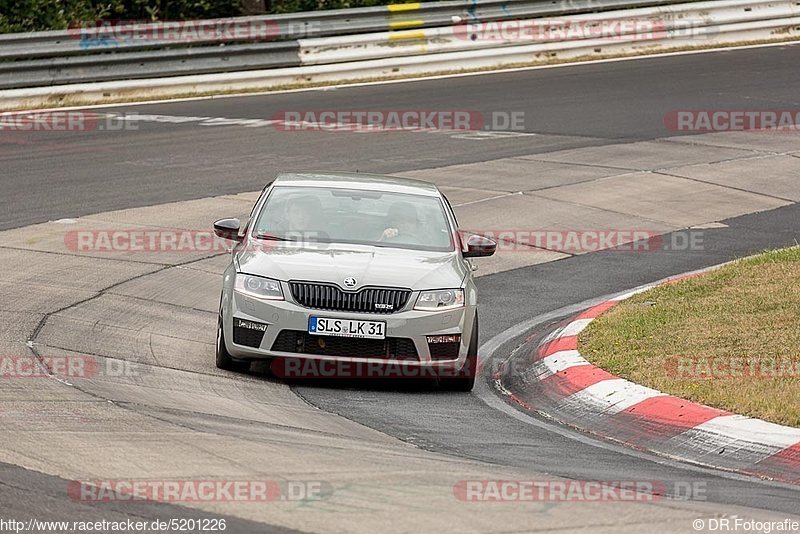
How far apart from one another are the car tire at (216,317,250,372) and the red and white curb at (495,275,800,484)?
6.19 ft

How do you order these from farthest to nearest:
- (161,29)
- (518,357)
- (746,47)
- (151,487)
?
(746,47), (161,29), (518,357), (151,487)

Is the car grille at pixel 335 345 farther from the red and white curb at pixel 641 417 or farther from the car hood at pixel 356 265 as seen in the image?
the red and white curb at pixel 641 417

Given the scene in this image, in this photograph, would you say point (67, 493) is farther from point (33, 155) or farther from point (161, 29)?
point (161, 29)

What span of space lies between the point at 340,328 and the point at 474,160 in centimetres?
1015

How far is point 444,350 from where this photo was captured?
30.9 ft

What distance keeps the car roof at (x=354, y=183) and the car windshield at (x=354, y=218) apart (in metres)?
0.08

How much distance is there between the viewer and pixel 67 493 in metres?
5.83

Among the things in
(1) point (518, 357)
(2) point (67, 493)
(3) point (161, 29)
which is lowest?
(1) point (518, 357)

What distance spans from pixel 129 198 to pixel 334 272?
284 inches

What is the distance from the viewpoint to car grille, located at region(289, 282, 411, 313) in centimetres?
924

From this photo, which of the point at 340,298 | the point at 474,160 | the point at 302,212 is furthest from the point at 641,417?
the point at 474,160

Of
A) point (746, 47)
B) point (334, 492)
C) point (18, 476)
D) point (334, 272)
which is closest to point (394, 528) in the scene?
point (334, 492)

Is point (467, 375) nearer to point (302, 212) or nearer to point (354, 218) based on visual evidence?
point (354, 218)

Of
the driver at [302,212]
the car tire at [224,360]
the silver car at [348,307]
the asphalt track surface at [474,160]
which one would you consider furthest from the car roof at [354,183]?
the car tire at [224,360]
